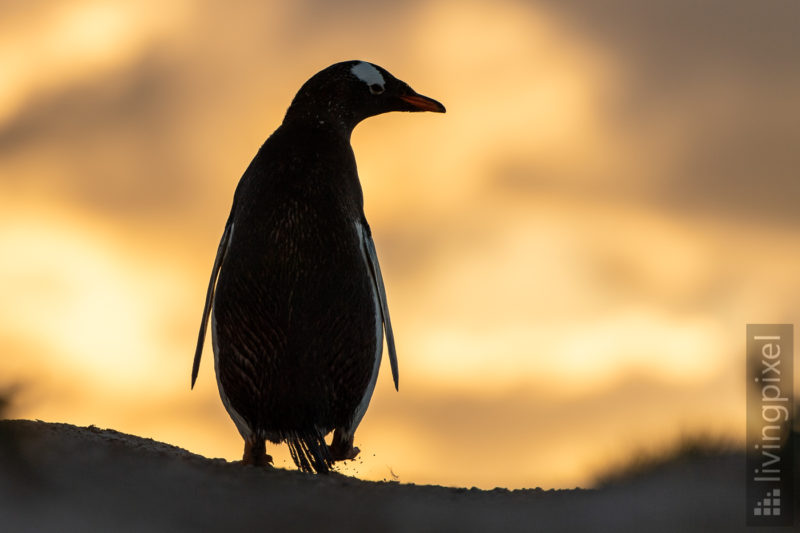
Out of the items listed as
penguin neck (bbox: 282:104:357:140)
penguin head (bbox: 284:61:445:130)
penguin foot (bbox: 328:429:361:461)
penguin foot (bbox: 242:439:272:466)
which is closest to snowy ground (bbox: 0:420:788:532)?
penguin foot (bbox: 242:439:272:466)

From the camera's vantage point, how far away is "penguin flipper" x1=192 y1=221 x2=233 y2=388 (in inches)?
329

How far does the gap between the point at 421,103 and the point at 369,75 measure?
68 cm

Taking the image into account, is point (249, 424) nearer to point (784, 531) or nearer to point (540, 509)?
point (540, 509)

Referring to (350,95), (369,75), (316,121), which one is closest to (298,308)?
(316,121)

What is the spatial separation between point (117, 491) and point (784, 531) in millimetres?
3879

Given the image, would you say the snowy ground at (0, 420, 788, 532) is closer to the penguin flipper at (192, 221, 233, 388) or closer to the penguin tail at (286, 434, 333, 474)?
the penguin tail at (286, 434, 333, 474)

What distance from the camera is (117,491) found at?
6145 mm

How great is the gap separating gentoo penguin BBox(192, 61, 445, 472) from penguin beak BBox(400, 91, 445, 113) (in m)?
1.31

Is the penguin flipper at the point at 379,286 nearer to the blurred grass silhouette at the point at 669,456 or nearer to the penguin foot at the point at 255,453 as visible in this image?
the penguin foot at the point at 255,453

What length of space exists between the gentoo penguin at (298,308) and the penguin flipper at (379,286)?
0.14ft

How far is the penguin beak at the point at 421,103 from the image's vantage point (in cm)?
934

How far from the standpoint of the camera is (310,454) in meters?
7.68

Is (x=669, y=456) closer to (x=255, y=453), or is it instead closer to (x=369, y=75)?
(x=255, y=453)

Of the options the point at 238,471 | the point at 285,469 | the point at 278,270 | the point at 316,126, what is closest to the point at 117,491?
the point at 238,471
